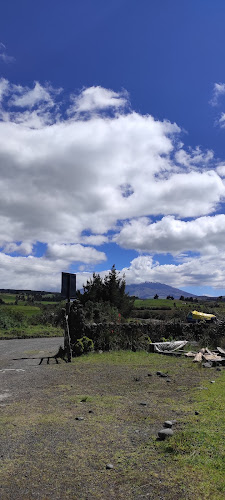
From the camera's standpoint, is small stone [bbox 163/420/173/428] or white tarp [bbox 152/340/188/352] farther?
white tarp [bbox 152/340/188/352]

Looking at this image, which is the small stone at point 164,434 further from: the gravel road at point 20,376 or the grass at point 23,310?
the grass at point 23,310

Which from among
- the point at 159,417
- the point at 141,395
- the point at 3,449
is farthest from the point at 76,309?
the point at 3,449

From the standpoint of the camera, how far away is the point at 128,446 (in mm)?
4672

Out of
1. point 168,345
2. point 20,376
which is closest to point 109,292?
point 168,345

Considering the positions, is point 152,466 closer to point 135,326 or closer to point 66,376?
point 66,376

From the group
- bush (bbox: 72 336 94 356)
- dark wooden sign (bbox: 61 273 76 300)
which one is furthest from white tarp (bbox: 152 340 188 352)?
dark wooden sign (bbox: 61 273 76 300)

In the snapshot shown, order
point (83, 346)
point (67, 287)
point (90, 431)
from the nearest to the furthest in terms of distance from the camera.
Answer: point (90, 431) < point (67, 287) < point (83, 346)

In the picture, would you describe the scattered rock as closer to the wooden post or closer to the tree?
the wooden post

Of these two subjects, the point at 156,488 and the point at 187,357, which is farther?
the point at 187,357

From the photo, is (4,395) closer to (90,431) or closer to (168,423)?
(90,431)

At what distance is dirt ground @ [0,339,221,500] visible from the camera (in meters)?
3.62

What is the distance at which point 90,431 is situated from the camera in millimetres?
5301

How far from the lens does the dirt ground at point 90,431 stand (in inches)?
142

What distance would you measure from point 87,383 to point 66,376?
1.22m
